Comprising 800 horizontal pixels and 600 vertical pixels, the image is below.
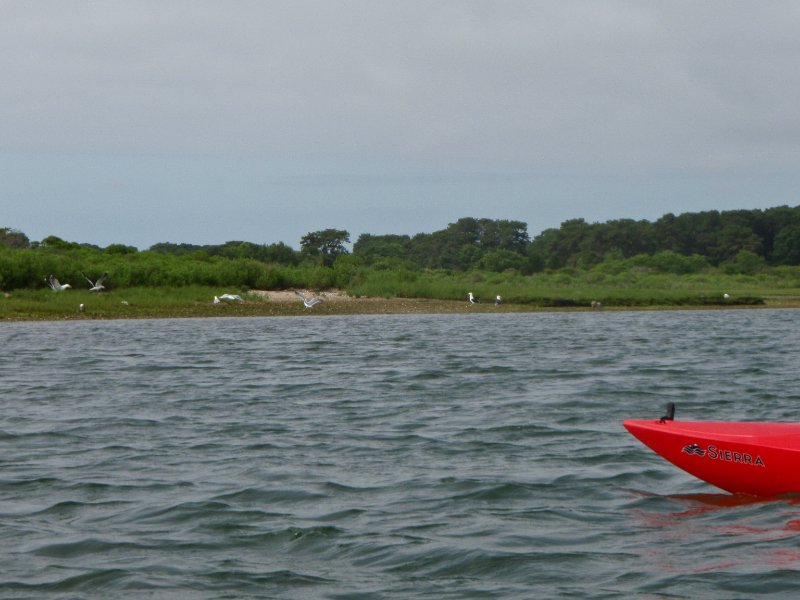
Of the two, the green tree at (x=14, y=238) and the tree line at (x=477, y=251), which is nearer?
the tree line at (x=477, y=251)

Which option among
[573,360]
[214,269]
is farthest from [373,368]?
[214,269]

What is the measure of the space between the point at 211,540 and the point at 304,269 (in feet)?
157

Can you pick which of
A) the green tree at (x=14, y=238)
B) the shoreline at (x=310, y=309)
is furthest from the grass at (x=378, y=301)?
→ the green tree at (x=14, y=238)

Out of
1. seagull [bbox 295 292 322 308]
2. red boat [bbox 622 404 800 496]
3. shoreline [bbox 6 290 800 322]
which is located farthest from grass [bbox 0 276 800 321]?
red boat [bbox 622 404 800 496]

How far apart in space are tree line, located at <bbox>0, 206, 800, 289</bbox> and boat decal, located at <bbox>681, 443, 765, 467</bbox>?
4088 cm

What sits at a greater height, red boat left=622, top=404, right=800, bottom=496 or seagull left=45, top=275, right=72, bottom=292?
seagull left=45, top=275, right=72, bottom=292

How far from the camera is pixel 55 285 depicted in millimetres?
44406

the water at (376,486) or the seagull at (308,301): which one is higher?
the seagull at (308,301)

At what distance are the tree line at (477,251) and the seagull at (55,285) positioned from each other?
1872 mm

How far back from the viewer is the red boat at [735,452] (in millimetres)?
9016

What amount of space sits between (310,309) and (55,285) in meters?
10.2

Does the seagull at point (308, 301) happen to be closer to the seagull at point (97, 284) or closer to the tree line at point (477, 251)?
the tree line at point (477, 251)

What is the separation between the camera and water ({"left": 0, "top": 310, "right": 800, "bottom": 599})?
7500mm

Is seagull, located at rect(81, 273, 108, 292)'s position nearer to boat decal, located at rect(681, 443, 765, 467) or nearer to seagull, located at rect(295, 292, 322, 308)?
seagull, located at rect(295, 292, 322, 308)
